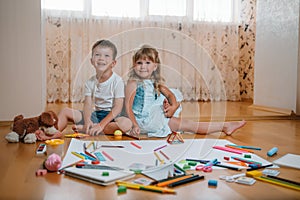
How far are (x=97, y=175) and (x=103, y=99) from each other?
595 mm

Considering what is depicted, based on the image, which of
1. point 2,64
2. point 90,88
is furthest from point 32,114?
point 90,88

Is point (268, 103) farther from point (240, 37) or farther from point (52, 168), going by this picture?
point (52, 168)

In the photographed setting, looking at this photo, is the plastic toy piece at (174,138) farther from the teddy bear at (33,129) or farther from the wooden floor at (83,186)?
the teddy bear at (33,129)

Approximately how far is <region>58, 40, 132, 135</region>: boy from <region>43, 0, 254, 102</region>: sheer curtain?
82 centimetres

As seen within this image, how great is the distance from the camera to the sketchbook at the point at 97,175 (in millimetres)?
772

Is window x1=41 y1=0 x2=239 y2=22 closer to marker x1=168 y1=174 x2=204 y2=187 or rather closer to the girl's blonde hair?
the girl's blonde hair

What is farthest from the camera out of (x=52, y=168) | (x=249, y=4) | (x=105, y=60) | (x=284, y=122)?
(x=249, y=4)

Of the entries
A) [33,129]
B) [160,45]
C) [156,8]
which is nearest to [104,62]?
[33,129]

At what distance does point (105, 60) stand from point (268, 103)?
3.93 feet

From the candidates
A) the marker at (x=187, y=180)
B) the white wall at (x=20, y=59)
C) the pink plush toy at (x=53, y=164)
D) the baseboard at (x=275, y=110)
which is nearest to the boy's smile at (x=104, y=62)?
the white wall at (x=20, y=59)

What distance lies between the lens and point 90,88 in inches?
55.1

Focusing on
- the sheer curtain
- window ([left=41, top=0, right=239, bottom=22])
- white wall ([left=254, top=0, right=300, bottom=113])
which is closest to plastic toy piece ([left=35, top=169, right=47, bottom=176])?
the sheer curtain

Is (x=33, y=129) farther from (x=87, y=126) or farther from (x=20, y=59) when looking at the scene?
(x=20, y=59)

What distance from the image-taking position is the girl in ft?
4.42
